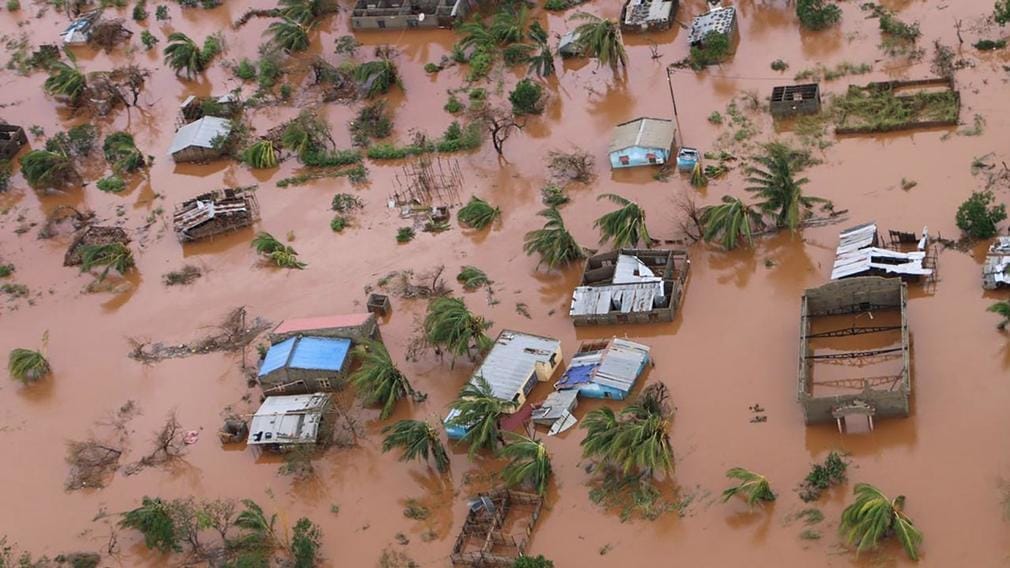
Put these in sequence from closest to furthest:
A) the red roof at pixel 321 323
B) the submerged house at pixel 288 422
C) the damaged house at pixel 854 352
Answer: the damaged house at pixel 854 352, the submerged house at pixel 288 422, the red roof at pixel 321 323

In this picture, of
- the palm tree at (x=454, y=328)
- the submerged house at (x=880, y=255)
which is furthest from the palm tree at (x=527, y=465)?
the submerged house at (x=880, y=255)

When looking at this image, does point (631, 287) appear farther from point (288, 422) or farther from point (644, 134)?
point (288, 422)

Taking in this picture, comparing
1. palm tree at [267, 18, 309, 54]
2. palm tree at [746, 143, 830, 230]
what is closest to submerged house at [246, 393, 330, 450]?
palm tree at [746, 143, 830, 230]

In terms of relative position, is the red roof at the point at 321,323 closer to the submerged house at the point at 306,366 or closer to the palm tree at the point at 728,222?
the submerged house at the point at 306,366

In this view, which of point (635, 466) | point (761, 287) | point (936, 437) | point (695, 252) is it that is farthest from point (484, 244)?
point (936, 437)

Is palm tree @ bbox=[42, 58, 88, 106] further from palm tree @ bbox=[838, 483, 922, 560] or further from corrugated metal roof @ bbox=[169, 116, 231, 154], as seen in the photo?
palm tree @ bbox=[838, 483, 922, 560]

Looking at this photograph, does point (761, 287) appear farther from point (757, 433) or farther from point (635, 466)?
point (635, 466)
